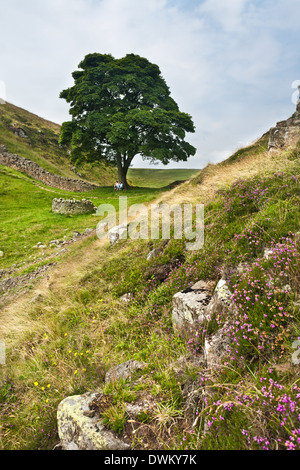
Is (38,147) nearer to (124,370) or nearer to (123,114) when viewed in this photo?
(123,114)

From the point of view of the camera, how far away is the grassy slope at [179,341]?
2.01 m

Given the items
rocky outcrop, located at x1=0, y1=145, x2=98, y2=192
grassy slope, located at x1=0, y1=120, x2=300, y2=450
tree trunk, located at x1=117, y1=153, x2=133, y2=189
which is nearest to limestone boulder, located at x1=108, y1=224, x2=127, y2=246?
grassy slope, located at x1=0, y1=120, x2=300, y2=450

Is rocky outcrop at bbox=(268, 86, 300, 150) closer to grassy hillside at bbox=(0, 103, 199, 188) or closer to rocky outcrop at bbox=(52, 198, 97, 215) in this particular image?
rocky outcrop at bbox=(52, 198, 97, 215)

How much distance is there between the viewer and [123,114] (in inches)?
997

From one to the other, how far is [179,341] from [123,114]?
87.7 ft

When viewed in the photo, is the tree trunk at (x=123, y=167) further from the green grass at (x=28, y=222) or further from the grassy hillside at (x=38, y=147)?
the grassy hillside at (x=38, y=147)

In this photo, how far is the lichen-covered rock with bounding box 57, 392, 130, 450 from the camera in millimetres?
2303

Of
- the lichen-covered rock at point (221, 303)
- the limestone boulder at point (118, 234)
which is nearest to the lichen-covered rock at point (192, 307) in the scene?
the lichen-covered rock at point (221, 303)

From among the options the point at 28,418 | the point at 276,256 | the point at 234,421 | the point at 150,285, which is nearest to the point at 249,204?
the point at 276,256

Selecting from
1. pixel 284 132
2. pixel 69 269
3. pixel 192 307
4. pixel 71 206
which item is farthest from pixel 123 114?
pixel 192 307

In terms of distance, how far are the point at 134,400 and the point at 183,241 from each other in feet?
12.9

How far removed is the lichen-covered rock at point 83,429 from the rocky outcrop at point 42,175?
103ft

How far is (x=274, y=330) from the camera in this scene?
239 cm
